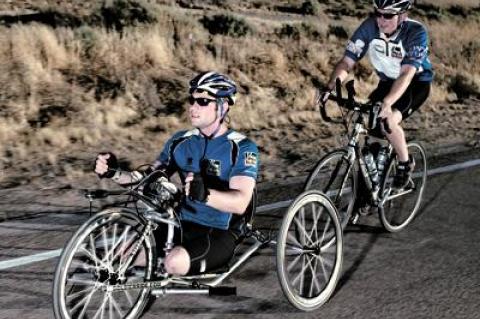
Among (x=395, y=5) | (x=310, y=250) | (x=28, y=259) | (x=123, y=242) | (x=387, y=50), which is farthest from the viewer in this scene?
(x=387, y=50)

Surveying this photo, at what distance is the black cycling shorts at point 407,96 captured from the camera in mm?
6328

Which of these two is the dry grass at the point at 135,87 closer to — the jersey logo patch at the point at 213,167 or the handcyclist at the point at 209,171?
the handcyclist at the point at 209,171

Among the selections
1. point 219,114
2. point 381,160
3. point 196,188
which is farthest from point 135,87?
point 196,188

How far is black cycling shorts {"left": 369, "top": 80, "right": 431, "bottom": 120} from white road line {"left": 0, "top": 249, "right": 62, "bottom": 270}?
10.6ft

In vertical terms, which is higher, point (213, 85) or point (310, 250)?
point (213, 85)

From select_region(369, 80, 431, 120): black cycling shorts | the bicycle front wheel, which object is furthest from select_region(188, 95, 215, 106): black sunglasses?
select_region(369, 80, 431, 120): black cycling shorts

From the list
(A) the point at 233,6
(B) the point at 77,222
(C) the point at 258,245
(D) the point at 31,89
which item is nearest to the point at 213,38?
(D) the point at 31,89

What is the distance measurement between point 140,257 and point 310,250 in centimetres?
132

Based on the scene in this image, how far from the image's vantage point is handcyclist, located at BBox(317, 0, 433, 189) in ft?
19.2

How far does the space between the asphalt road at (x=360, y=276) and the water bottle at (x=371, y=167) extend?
534 mm

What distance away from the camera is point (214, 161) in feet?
14.0

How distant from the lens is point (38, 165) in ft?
27.9

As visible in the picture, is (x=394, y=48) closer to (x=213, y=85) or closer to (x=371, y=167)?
(x=371, y=167)

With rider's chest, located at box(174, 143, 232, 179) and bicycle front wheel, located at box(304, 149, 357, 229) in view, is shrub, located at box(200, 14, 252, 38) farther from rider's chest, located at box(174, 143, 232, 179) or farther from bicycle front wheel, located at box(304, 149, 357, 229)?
rider's chest, located at box(174, 143, 232, 179)
